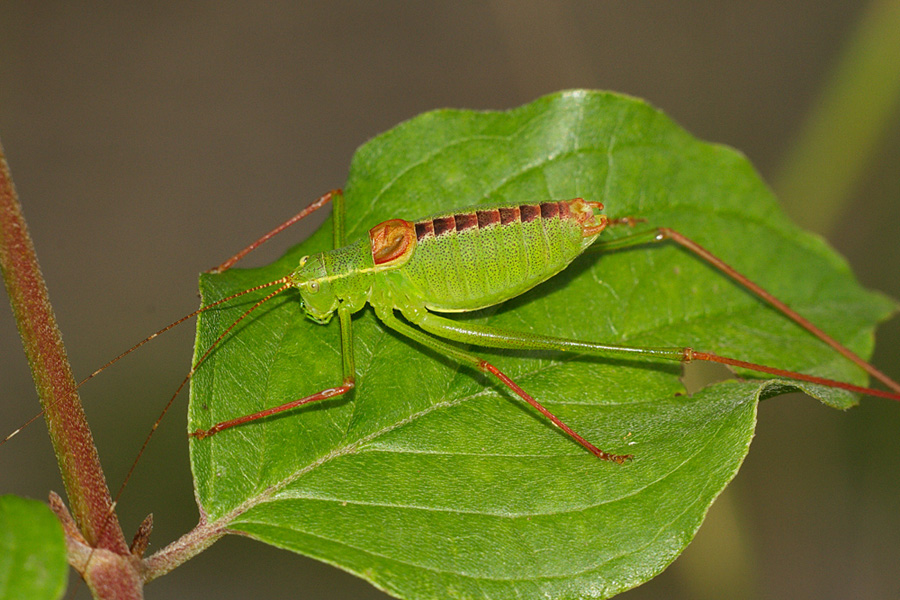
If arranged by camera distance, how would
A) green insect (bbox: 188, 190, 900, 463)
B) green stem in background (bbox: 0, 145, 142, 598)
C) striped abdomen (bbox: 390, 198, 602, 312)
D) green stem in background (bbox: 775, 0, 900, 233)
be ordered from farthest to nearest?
green stem in background (bbox: 775, 0, 900, 233)
striped abdomen (bbox: 390, 198, 602, 312)
green insect (bbox: 188, 190, 900, 463)
green stem in background (bbox: 0, 145, 142, 598)

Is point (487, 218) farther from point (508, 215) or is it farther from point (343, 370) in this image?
point (343, 370)

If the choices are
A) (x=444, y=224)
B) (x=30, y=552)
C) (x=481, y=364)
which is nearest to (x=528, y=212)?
(x=444, y=224)

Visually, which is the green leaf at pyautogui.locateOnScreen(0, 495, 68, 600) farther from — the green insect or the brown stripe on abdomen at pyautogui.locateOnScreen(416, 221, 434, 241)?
the brown stripe on abdomen at pyautogui.locateOnScreen(416, 221, 434, 241)

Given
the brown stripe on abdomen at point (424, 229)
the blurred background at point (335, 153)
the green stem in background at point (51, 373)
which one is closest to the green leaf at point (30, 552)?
the green stem in background at point (51, 373)

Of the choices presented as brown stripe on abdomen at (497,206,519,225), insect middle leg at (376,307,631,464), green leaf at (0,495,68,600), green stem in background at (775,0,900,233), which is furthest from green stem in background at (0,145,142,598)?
green stem in background at (775,0,900,233)

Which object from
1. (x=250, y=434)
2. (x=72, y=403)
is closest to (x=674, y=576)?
(x=250, y=434)

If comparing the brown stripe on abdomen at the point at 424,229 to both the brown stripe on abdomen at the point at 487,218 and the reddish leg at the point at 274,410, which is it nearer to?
the brown stripe on abdomen at the point at 487,218

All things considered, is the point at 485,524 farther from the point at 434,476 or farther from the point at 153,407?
the point at 153,407
